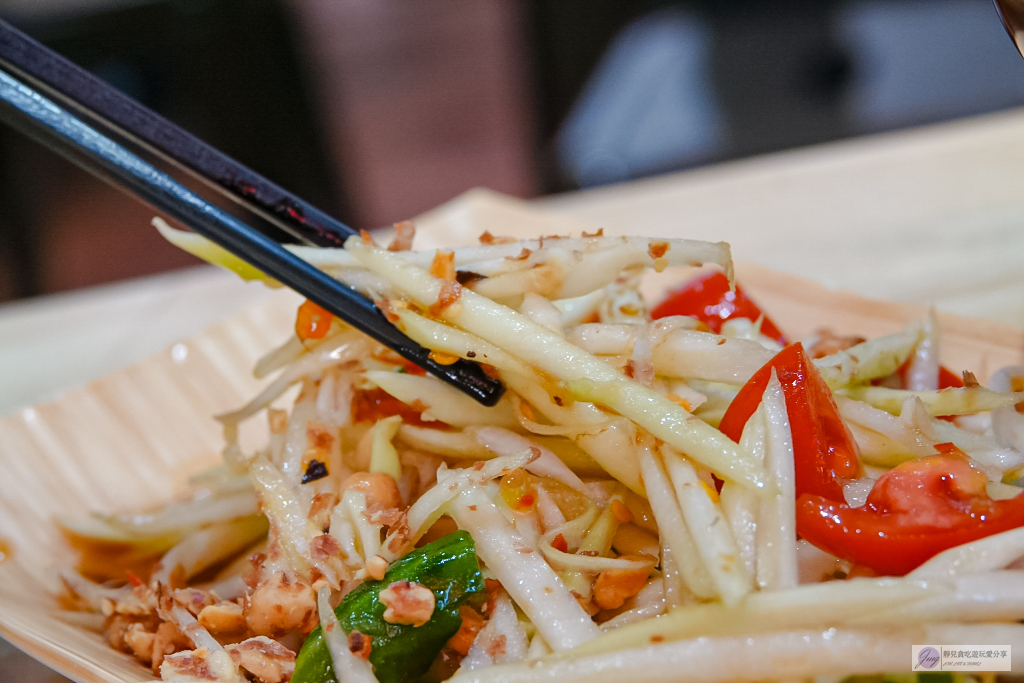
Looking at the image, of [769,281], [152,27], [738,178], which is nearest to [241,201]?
[769,281]

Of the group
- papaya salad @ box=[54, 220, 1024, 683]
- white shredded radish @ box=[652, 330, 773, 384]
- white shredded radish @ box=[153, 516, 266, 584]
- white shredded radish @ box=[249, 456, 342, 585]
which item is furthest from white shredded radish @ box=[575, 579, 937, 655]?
white shredded radish @ box=[153, 516, 266, 584]

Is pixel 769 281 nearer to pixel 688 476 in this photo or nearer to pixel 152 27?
pixel 688 476

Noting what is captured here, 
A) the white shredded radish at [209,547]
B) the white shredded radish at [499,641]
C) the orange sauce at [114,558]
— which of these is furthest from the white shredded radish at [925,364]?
the orange sauce at [114,558]

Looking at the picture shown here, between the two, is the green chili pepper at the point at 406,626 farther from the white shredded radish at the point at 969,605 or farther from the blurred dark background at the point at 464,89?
the blurred dark background at the point at 464,89

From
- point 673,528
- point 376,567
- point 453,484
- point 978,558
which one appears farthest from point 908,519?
point 376,567

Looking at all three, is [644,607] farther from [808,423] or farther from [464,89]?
[464,89]

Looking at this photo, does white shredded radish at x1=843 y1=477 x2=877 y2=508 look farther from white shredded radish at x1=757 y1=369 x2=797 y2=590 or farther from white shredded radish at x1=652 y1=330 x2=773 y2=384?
white shredded radish at x1=652 y1=330 x2=773 y2=384
